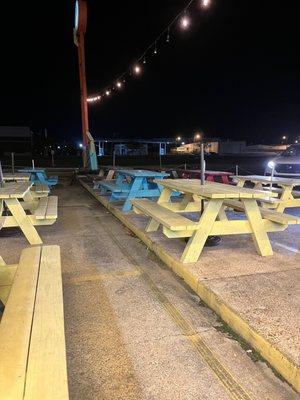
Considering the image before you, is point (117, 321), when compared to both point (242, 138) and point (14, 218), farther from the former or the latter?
point (242, 138)

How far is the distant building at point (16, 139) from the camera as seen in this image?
48781 millimetres

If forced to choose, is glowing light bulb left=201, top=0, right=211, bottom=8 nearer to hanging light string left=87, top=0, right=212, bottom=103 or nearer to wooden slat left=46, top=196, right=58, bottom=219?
hanging light string left=87, top=0, right=212, bottom=103

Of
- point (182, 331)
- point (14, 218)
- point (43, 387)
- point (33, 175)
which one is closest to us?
point (43, 387)

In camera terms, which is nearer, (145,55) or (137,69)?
(145,55)

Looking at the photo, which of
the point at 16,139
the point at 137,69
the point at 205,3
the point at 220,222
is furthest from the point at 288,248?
the point at 16,139

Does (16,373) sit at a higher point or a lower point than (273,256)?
higher

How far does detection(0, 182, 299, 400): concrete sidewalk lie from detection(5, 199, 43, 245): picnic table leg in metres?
0.57

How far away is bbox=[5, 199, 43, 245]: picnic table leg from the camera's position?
478 cm

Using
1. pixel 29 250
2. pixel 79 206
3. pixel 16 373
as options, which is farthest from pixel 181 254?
pixel 79 206

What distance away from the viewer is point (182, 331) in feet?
8.79

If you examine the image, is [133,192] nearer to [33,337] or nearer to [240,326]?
[240,326]

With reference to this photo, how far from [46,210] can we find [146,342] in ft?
11.2

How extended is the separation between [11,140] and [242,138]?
45688mm

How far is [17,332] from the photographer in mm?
1808
